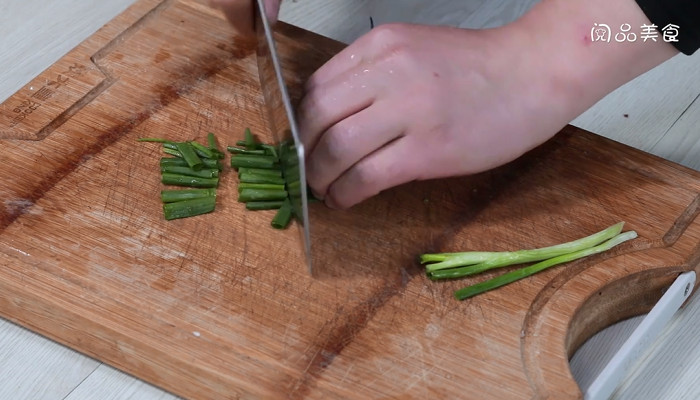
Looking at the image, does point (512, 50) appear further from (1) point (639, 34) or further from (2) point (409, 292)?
(2) point (409, 292)

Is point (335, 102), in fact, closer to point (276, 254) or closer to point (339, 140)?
point (339, 140)

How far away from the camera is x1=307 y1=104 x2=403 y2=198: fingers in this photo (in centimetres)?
153

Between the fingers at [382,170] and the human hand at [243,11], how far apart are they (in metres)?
0.34

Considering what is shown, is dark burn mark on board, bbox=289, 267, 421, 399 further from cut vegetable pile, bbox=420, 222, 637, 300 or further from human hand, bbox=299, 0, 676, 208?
human hand, bbox=299, 0, 676, 208

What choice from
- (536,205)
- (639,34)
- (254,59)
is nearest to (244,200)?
(254,59)

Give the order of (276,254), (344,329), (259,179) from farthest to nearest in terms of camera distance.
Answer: (259,179)
(276,254)
(344,329)

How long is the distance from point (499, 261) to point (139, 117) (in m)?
0.73

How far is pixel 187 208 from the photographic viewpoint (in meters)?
1.64

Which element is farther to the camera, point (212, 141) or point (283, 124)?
point (212, 141)

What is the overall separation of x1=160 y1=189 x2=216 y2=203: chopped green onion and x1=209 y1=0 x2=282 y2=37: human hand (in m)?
0.33

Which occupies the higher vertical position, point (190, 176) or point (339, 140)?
point (339, 140)

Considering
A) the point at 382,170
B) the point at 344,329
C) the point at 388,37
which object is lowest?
the point at 344,329

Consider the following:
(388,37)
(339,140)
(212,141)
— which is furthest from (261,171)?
(388,37)

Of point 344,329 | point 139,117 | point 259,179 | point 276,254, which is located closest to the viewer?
point 344,329
